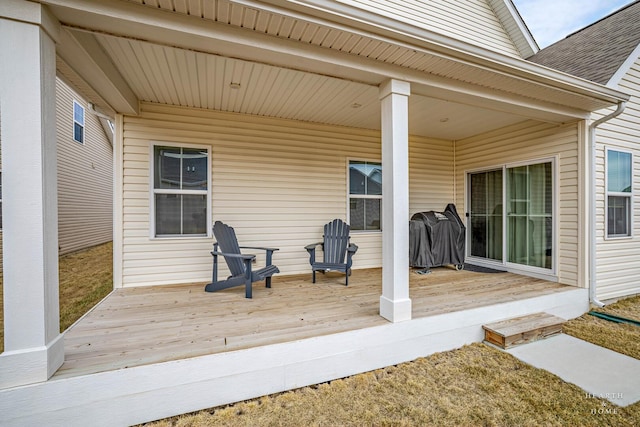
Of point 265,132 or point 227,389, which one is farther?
point 265,132

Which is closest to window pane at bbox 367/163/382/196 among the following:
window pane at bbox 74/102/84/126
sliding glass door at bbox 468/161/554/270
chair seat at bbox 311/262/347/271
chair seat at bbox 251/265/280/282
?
chair seat at bbox 311/262/347/271

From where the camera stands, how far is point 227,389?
2.07m

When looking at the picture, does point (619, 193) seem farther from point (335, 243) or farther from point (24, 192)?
point (24, 192)

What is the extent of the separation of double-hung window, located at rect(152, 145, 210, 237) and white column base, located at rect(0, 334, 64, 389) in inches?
96.9

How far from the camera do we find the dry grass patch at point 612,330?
2.85 meters

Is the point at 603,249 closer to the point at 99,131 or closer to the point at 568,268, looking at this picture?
the point at 568,268

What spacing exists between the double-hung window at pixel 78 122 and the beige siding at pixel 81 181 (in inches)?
6.0

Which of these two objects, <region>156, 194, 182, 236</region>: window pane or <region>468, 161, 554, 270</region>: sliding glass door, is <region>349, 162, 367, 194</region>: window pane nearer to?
<region>468, 161, 554, 270</region>: sliding glass door

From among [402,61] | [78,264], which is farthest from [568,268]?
[78,264]

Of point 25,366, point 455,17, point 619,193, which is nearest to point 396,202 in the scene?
point 25,366

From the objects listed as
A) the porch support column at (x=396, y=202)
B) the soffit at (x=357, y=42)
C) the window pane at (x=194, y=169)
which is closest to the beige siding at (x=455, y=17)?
the soffit at (x=357, y=42)

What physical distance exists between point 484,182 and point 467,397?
438 centimetres

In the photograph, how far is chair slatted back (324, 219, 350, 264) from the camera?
14.4 feet

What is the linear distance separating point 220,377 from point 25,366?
3.74 feet
